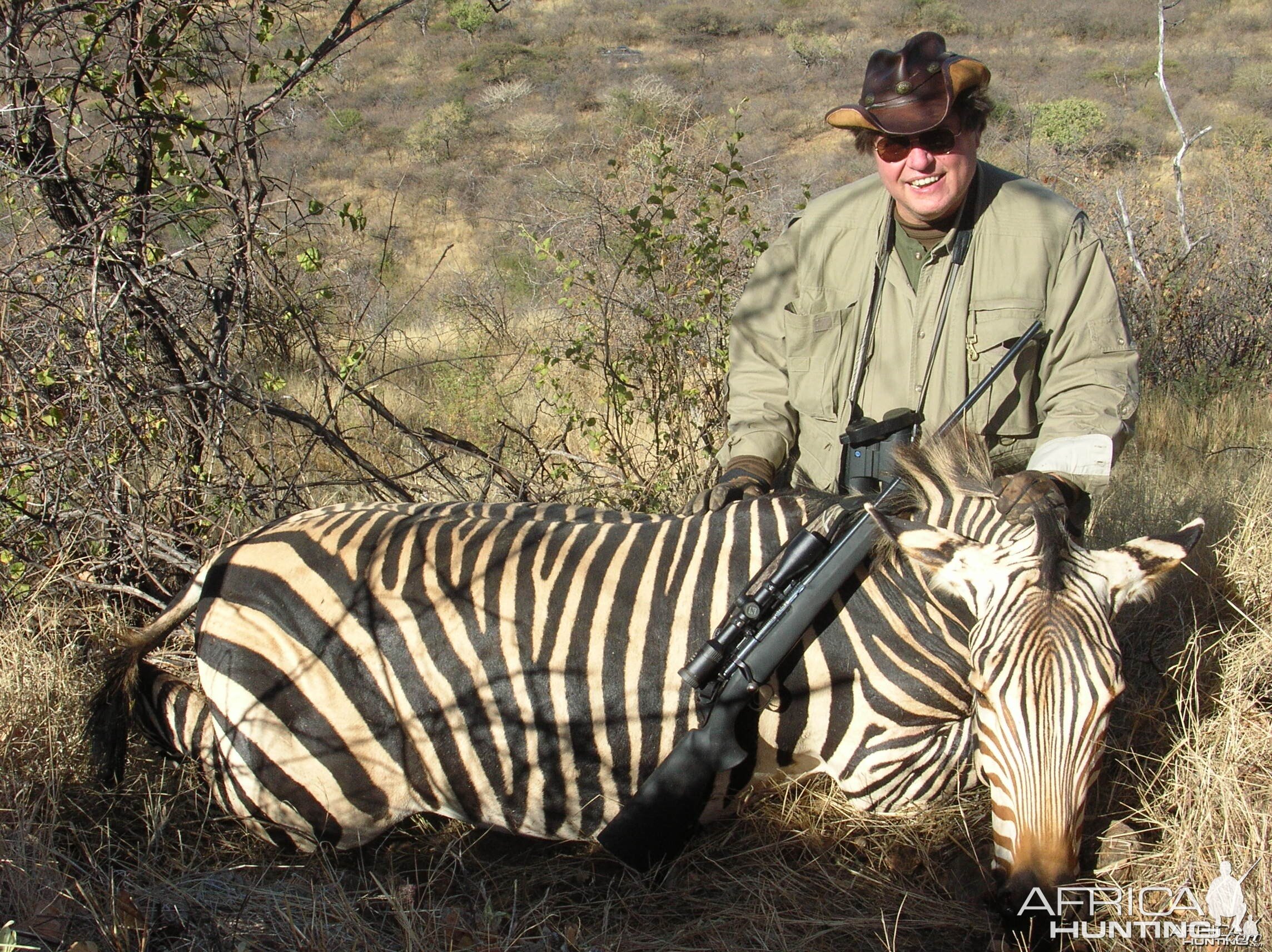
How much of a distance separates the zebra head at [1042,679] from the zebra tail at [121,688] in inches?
87.6

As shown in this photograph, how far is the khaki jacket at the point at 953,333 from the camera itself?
3.21 meters

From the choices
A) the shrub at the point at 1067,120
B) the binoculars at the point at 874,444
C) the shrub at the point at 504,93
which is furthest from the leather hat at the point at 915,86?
the shrub at the point at 504,93

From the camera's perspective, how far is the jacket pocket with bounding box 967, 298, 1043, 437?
3.26 metres

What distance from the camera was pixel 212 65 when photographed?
4.25 m

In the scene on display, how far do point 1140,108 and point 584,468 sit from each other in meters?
17.8

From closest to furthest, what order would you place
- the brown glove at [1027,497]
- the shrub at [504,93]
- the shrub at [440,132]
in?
1. the brown glove at [1027,497]
2. the shrub at [440,132]
3. the shrub at [504,93]

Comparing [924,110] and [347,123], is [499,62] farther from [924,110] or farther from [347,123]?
[924,110]

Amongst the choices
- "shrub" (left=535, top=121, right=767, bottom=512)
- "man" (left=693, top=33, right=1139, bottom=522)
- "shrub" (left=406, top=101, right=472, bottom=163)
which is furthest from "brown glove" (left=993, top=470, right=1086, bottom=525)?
"shrub" (left=406, top=101, right=472, bottom=163)

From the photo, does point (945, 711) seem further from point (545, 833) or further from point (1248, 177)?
point (1248, 177)

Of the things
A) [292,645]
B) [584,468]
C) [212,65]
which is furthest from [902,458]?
[212,65]

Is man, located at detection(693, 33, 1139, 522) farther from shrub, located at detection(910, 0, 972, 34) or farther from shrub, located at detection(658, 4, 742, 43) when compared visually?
shrub, located at detection(658, 4, 742, 43)

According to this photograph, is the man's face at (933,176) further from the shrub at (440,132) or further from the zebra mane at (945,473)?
the shrub at (440,132)

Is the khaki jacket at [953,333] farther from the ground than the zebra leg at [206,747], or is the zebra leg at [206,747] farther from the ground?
the khaki jacket at [953,333]

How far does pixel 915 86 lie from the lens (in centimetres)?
306
